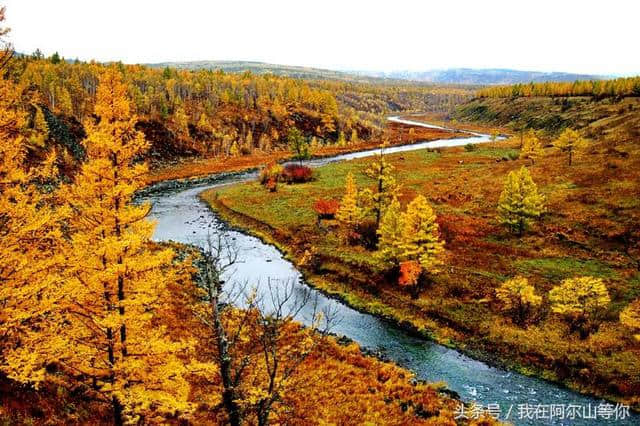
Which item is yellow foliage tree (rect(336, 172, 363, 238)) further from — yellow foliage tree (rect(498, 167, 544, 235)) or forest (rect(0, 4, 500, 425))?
forest (rect(0, 4, 500, 425))

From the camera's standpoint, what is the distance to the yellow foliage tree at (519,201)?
47.8 metres

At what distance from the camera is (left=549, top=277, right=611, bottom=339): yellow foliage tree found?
103 feet

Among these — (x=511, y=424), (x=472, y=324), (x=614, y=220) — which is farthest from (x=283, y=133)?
(x=511, y=424)

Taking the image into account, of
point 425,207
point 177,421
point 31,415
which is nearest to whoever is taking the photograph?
point 31,415

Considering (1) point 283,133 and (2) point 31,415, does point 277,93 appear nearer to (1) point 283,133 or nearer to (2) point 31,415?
(1) point 283,133

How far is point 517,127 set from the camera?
177 meters

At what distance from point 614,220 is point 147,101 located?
123429mm

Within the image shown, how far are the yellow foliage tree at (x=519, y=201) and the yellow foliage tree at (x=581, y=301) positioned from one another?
1604 centimetres

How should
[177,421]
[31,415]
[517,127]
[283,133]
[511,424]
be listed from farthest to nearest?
1. [517,127]
2. [283,133]
3. [511,424]
4. [177,421]
5. [31,415]

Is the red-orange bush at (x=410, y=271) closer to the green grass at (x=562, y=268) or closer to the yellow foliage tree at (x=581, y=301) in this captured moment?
the green grass at (x=562, y=268)

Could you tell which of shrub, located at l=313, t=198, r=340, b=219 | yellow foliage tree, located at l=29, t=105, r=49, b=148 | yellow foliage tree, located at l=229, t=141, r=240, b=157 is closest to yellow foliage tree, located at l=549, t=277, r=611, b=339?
shrub, located at l=313, t=198, r=340, b=219

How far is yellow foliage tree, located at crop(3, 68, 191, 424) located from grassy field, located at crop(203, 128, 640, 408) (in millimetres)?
24385

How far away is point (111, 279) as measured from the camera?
47.7 ft

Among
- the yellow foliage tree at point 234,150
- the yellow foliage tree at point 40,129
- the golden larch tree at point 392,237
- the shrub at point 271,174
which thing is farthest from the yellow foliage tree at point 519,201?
the yellow foliage tree at point 234,150
